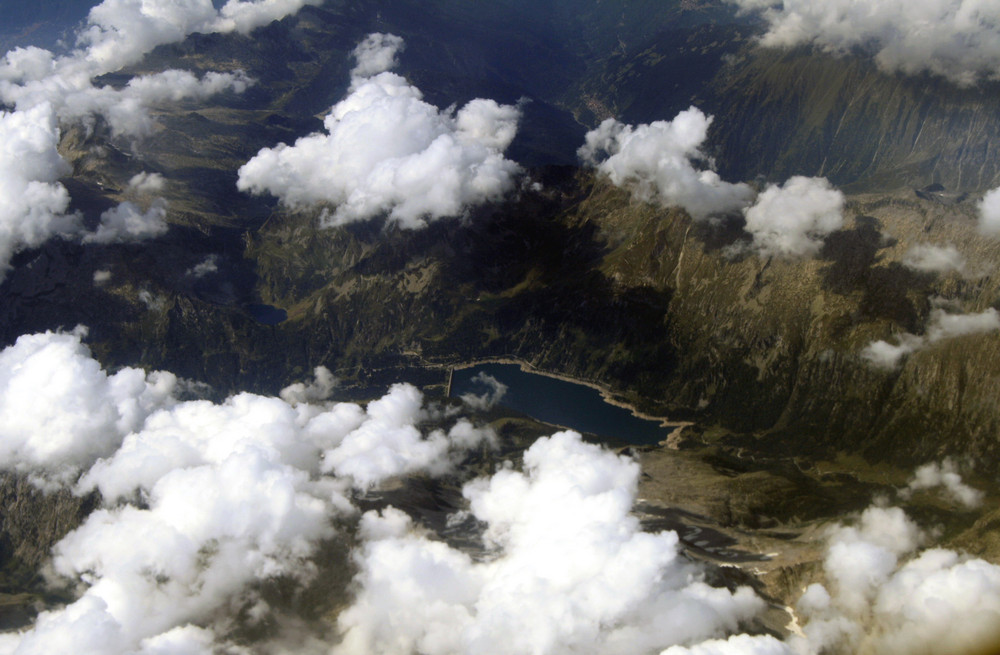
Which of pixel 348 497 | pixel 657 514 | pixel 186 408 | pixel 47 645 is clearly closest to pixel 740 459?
pixel 657 514

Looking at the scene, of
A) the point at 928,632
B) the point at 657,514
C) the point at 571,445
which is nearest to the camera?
the point at 928,632

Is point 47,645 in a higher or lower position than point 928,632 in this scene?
lower

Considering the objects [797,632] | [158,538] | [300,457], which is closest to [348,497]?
[300,457]

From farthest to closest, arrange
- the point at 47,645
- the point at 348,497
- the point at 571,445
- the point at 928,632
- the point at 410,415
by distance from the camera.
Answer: the point at 410,415 → the point at 571,445 → the point at 348,497 → the point at 928,632 → the point at 47,645

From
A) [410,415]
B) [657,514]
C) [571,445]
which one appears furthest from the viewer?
[410,415]

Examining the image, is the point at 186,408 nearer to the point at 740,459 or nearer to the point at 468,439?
the point at 468,439

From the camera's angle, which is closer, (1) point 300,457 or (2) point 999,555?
(2) point 999,555

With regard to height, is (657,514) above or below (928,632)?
below

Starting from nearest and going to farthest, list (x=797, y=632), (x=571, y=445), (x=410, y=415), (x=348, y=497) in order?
(x=797, y=632) < (x=348, y=497) < (x=571, y=445) < (x=410, y=415)

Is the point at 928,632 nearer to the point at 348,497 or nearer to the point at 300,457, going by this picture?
the point at 348,497
